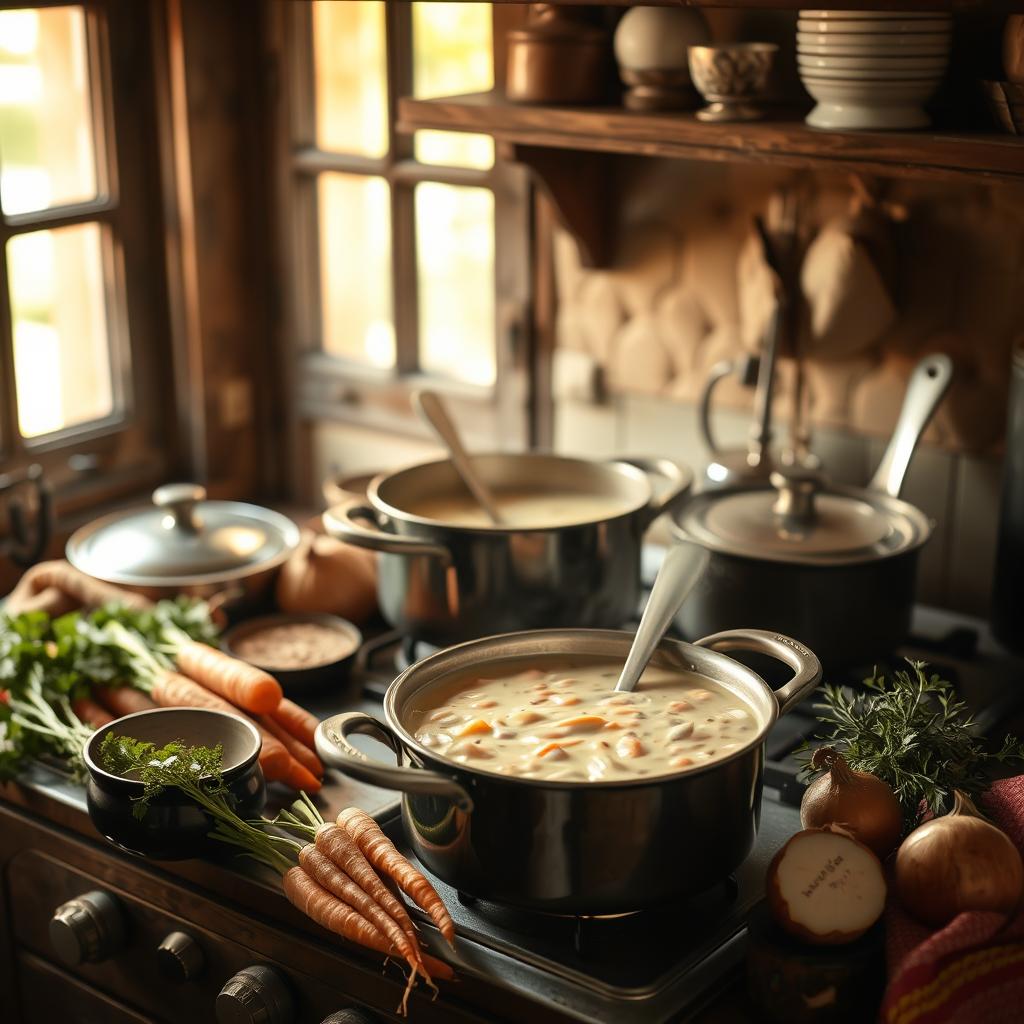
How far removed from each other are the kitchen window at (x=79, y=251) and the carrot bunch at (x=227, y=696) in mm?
641

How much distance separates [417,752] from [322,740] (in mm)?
80

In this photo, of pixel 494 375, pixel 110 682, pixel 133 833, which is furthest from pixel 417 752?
pixel 494 375

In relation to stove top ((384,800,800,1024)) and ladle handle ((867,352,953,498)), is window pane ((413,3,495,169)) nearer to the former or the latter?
ladle handle ((867,352,953,498))

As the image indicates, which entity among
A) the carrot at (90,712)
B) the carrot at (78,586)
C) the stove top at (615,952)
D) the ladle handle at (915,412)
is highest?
the ladle handle at (915,412)

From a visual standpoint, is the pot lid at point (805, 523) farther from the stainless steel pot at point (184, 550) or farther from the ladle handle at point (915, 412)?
the stainless steel pot at point (184, 550)

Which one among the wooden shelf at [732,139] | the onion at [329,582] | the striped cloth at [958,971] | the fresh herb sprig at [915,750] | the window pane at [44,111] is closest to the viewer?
the striped cloth at [958,971]

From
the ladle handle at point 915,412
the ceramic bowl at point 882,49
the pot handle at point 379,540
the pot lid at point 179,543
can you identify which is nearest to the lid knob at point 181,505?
the pot lid at point 179,543

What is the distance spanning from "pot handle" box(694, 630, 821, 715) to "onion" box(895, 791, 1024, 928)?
0.16 metres

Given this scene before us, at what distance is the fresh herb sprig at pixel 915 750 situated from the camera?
53.3 inches

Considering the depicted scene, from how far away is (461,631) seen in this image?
1.69m

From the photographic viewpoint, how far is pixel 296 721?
1.63m

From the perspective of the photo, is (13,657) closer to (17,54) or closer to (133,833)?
(133,833)

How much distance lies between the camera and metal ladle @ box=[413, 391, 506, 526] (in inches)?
71.6

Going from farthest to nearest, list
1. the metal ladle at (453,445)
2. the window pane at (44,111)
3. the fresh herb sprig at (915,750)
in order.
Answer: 1. the window pane at (44,111)
2. the metal ladle at (453,445)
3. the fresh herb sprig at (915,750)
